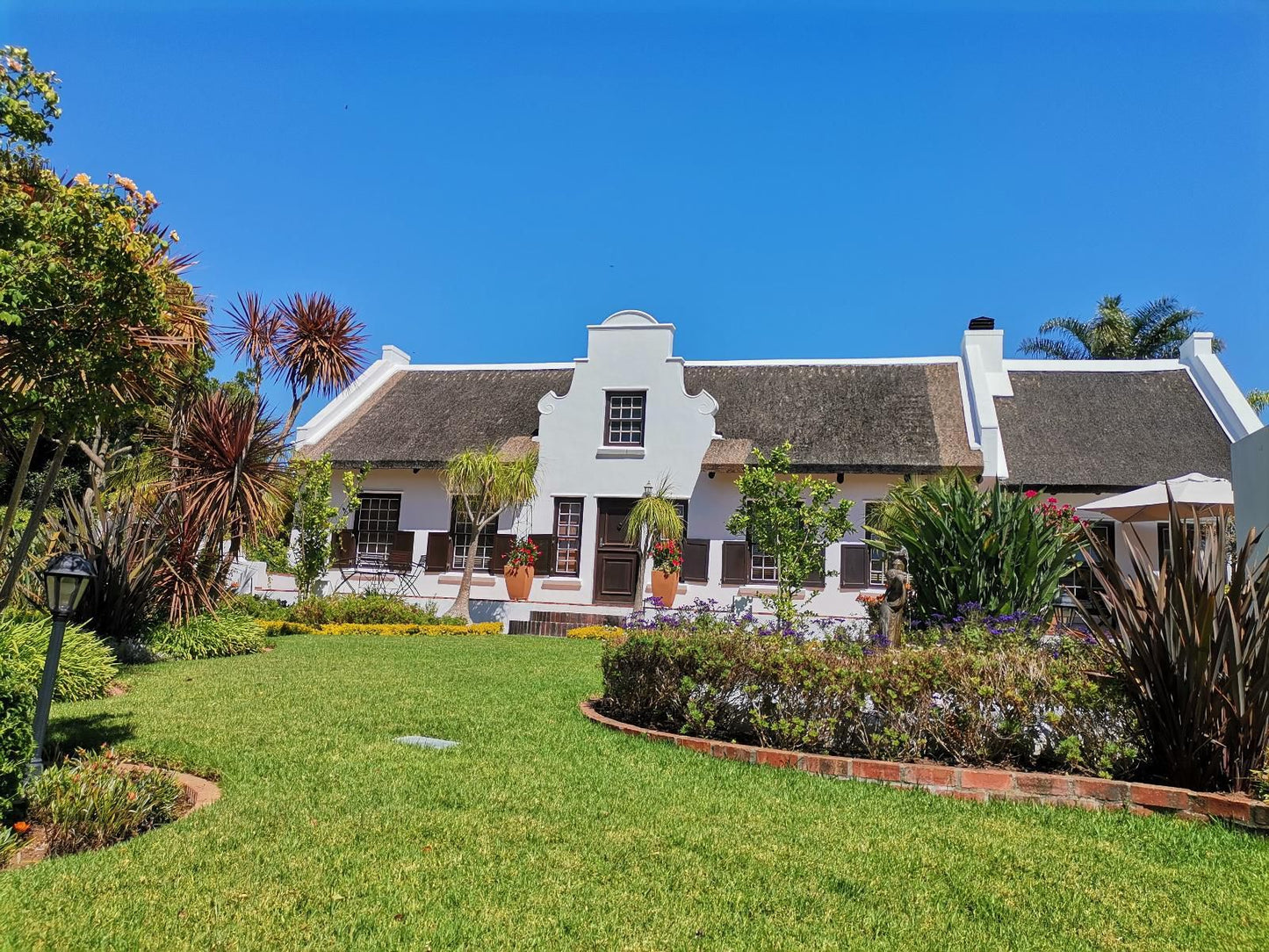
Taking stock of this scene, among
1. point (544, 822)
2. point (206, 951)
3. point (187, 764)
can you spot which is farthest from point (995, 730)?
point (187, 764)

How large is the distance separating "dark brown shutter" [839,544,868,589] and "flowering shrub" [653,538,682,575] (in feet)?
11.9

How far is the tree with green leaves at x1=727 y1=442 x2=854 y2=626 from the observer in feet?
48.8

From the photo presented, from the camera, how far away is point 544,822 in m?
4.73

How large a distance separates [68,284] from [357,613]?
12.4 m

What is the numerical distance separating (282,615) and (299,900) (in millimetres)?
14310

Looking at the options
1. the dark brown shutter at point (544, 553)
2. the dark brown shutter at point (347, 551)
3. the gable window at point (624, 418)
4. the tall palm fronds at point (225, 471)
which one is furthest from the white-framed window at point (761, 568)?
the tall palm fronds at point (225, 471)

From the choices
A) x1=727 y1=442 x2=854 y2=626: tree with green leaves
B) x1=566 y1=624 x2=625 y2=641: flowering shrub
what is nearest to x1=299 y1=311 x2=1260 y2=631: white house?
x1=566 y1=624 x2=625 y2=641: flowering shrub

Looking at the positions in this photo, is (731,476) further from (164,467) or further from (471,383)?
(164,467)

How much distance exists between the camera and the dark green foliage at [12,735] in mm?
4723

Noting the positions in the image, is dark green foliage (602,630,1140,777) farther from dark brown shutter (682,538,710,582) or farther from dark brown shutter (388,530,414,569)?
dark brown shutter (388,530,414,569)

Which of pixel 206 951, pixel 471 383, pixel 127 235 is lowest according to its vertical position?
pixel 206 951

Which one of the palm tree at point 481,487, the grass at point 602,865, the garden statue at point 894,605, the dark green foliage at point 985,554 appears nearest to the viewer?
the grass at point 602,865

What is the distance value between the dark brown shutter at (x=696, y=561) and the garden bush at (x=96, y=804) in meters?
14.4

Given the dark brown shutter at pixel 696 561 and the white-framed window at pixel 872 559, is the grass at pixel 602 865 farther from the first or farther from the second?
the white-framed window at pixel 872 559
